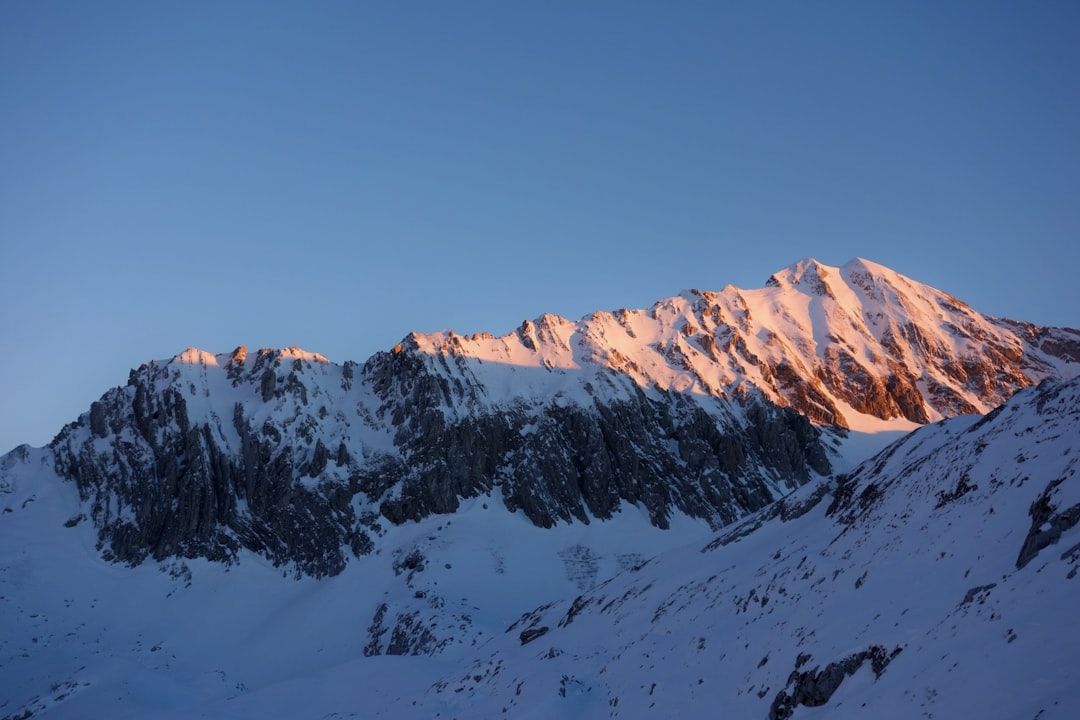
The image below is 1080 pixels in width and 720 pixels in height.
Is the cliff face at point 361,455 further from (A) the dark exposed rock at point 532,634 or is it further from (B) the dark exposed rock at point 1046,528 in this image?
(B) the dark exposed rock at point 1046,528

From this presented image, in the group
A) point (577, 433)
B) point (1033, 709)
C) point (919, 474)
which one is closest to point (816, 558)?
point (919, 474)

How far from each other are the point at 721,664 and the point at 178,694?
44321 mm

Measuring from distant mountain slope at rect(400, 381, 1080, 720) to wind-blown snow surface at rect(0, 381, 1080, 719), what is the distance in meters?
0.10

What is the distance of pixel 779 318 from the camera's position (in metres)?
168

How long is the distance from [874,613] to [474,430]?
9316 centimetres

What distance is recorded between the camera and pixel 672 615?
39.9 m

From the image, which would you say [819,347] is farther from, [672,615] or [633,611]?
[672,615]

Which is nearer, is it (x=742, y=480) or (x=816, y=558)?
(x=816, y=558)

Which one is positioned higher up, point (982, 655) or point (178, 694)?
point (178, 694)

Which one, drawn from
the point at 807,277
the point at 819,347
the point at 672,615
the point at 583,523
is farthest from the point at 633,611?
the point at 807,277

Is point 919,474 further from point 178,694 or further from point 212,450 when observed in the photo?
point 212,450

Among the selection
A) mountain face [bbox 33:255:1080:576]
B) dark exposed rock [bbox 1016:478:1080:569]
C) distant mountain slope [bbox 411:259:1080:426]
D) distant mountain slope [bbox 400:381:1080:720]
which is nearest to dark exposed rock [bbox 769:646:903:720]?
distant mountain slope [bbox 400:381:1080:720]

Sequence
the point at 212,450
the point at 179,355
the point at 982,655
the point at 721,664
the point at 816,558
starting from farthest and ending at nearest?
the point at 179,355 < the point at 212,450 < the point at 816,558 < the point at 721,664 < the point at 982,655

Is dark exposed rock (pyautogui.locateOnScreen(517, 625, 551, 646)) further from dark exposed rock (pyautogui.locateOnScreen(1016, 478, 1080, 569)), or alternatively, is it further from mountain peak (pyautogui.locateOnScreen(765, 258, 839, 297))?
mountain peak (pyautogui.locateOnScreen(765, 258, 839, 297))
